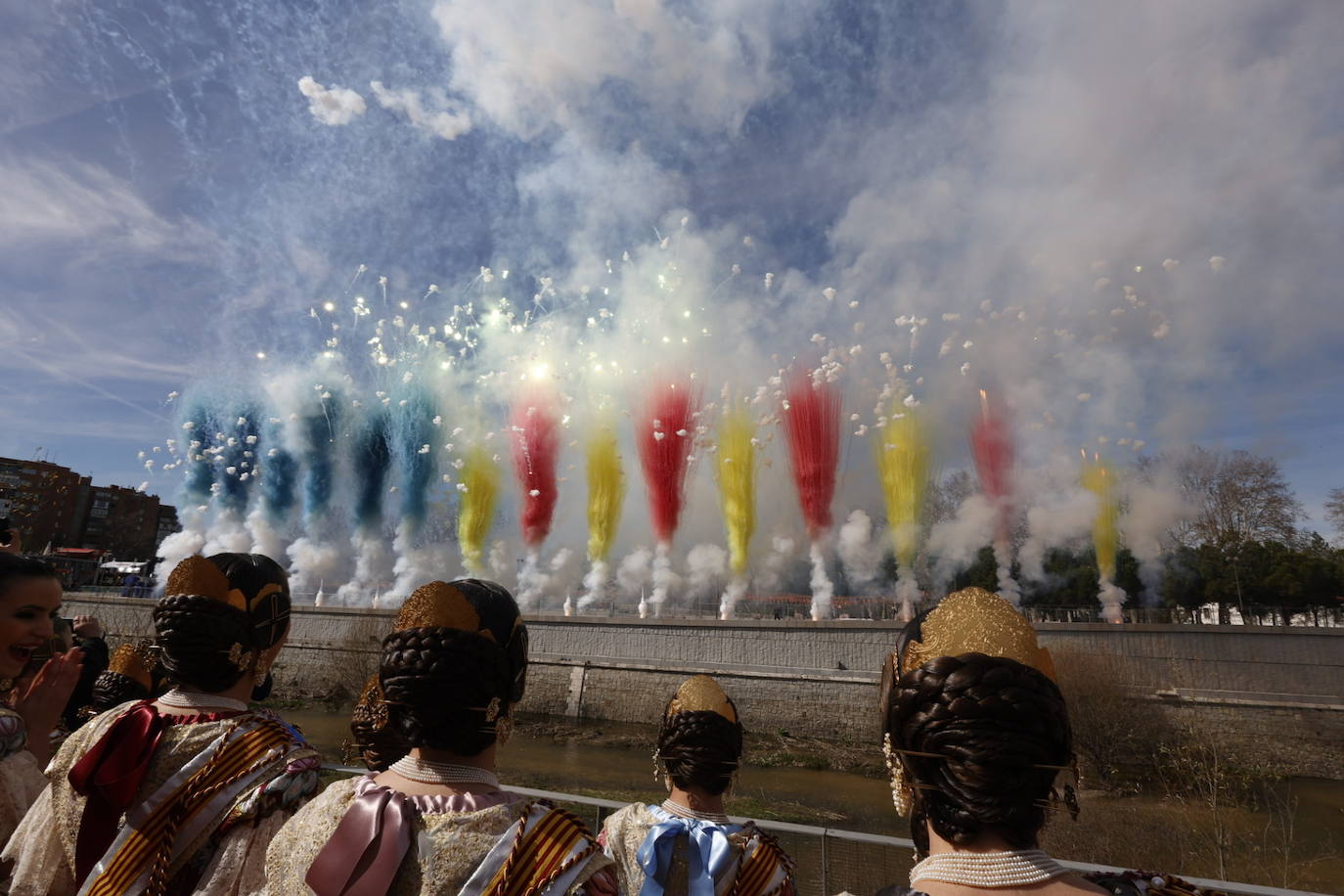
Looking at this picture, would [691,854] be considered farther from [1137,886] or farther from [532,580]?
[532,580]

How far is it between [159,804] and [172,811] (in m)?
0.05

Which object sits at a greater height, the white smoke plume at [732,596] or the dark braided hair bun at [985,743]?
the white smoke plume at [732,596]

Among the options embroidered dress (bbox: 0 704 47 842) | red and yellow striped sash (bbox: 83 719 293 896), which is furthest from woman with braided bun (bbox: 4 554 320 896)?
embroidered dress (bbox: 0 704 47 842)

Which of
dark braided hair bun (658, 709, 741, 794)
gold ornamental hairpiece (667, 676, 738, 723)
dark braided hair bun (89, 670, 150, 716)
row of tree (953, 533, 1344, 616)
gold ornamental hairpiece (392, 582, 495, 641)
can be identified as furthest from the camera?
row of tree (953, 533, 1344, 616)

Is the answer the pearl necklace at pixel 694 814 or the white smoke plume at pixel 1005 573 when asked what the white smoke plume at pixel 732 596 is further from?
the pearl necklace at pixel 694 814

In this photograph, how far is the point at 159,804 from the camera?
2318 millimetres

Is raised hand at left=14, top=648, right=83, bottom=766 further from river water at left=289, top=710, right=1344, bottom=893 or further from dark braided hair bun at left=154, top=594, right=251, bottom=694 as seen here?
river water at left=289, top=710, right=1344, bottom=893

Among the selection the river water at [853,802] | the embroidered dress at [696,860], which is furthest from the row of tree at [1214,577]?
the embroidered dress at [696,860]

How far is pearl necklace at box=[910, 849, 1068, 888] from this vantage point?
4.58ft

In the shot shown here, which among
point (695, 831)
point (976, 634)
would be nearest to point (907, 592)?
point (695, 831)

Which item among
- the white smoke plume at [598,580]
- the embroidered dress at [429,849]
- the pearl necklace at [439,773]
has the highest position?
the white smoke plume at [598,580]

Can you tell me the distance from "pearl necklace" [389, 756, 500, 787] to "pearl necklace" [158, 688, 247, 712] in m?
1.24

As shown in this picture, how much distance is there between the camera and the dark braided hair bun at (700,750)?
3.45m

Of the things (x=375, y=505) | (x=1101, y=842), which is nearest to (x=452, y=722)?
(x=1101, y=842)
